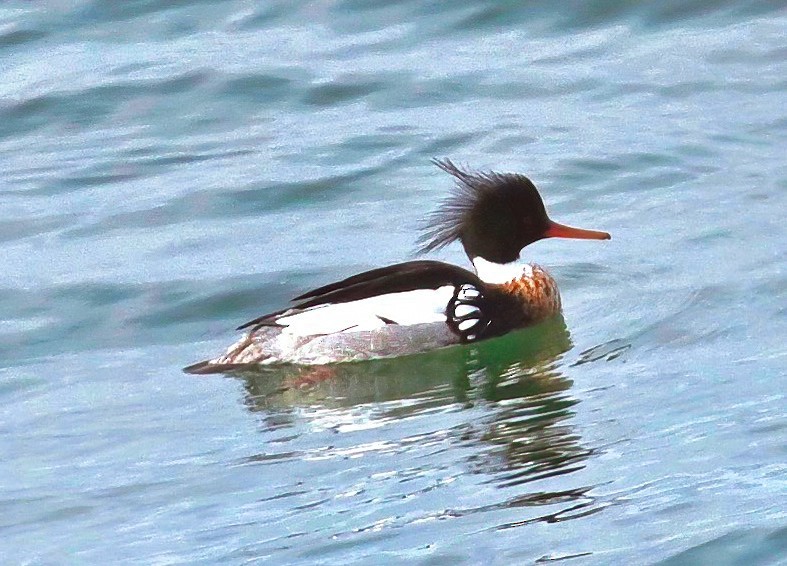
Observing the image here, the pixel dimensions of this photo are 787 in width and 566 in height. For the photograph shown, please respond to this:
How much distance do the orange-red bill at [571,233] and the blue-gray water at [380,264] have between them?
377 mm

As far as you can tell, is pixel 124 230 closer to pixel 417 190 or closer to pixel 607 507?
pixel 417 190

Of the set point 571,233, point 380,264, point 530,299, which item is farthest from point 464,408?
point 380,264

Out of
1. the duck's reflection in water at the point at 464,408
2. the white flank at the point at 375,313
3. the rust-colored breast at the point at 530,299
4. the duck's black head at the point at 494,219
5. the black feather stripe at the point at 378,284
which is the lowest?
the duck's reflection in water at the point at 464,408

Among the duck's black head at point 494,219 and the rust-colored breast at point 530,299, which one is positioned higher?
the duck's black head at point 494,219

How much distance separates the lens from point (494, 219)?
9.37 metres

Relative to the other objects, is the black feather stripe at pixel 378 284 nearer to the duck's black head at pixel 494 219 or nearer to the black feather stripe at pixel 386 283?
the black feather stripe at pixel 386 283

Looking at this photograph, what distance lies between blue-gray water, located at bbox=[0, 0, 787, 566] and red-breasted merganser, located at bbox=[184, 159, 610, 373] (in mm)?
123

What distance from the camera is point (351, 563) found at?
18.2 feet

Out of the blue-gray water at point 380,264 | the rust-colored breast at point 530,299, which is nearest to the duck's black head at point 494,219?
the rust-colored breast at point 530,299

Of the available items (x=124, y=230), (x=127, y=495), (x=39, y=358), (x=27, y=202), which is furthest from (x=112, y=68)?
(x=127, y=495)

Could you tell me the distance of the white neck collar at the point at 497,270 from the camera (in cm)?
944

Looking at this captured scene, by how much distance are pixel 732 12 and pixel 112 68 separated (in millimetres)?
5198

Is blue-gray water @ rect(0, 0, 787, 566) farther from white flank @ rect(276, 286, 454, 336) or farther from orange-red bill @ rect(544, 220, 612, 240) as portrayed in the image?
orange-red bill @ rect(544, 220, 612, 240)

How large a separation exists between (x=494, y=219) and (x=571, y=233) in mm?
418
